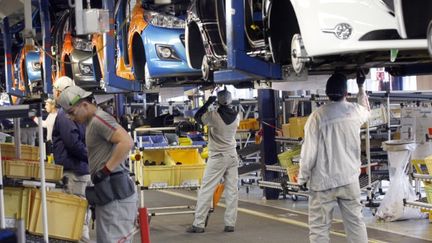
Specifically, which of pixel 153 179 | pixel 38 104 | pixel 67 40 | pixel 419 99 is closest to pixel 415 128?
pixel 419 99

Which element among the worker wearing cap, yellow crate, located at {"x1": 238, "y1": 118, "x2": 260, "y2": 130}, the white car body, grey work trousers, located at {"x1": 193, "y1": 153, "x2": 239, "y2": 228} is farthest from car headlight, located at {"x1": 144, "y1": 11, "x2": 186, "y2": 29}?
yellow crate, located at {"x1": 238, "y1": 118, "x2": 260, "y2": 130}

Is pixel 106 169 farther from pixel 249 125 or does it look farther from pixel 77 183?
pixel 249 125

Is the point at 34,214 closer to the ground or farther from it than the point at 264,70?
closer to the ground

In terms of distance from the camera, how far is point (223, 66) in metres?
7.68

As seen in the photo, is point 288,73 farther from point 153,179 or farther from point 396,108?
point 396,108

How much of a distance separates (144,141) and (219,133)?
3.57 ft

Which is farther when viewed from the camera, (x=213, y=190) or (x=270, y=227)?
(x=270, y=227)

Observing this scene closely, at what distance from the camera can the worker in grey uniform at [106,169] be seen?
5859 millimetres

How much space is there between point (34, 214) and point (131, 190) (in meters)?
0.79

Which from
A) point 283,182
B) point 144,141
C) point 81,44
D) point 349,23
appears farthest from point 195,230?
point 349,23

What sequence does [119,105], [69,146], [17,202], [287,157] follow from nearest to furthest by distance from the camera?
[17,202] → [69,146] → [287,157] → [119,105]

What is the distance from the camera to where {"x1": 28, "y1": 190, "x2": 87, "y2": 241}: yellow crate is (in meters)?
6.12

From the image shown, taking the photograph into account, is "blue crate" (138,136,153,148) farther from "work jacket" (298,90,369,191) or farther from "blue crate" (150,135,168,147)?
"work jacket" (298,90,369,191)

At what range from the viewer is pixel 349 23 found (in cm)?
516
